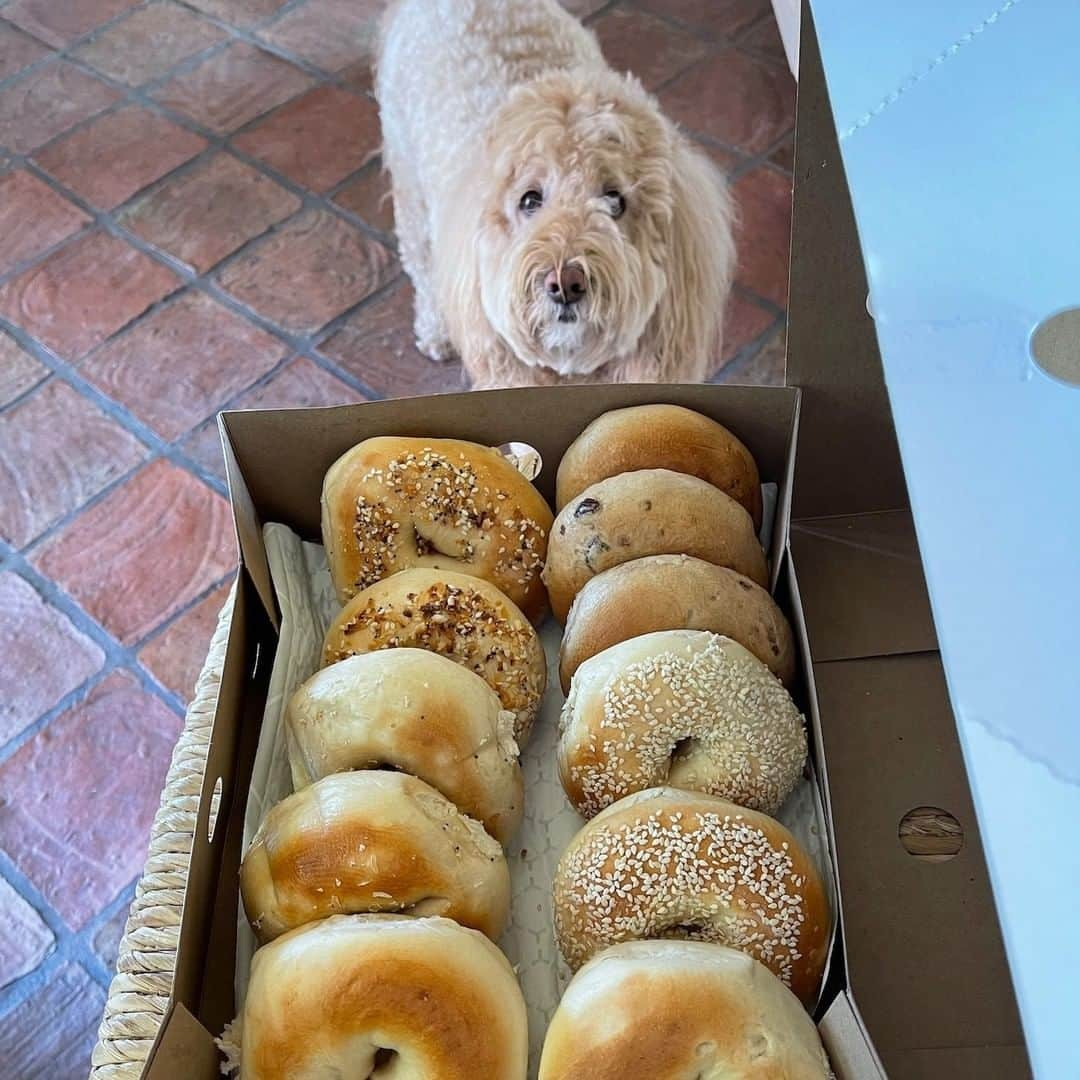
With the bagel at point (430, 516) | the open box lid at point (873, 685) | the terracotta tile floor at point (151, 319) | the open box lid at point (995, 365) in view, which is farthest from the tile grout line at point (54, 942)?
the open box lid at point (995, 365)

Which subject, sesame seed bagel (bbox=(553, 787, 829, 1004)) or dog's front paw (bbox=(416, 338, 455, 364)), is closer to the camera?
sesame seed bagel (bbox=(553, 787, 829, 1004))

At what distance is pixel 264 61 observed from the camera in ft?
8.20

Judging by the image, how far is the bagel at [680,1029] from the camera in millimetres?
619

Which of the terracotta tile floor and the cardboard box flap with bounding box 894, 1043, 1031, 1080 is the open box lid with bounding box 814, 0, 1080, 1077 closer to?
the cardboard box flap with bounding box 894, 1043, 1031, 1080

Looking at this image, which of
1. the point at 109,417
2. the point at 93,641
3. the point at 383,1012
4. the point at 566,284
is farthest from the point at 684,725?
the point at 109,417

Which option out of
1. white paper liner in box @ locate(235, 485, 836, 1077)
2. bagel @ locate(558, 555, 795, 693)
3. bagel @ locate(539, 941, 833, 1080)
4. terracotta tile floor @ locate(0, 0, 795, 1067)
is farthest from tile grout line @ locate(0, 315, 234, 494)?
bagel @ locate(539, 941, 833, 1080)

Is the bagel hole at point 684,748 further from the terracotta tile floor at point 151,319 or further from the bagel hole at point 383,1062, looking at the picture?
the terracotta tile floor at point 151,319

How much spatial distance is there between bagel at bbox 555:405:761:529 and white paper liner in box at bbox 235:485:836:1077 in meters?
0.09

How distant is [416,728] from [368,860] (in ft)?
0.34

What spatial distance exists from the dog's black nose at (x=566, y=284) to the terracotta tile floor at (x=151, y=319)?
1.90 ft

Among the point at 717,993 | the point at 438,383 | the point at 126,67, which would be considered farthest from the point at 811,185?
the point at 126,67

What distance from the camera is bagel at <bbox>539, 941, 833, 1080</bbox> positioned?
2.03 feet

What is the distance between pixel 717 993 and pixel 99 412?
161 centimetres

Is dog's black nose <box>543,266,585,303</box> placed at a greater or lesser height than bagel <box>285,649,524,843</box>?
lesser
